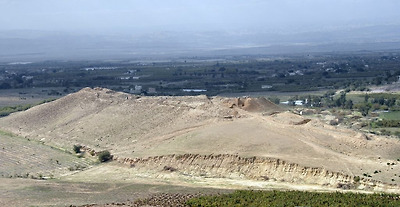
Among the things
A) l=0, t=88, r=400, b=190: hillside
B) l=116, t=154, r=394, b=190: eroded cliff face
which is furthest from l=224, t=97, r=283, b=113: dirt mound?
l=116, t=154, r=394, b=190: eroded cliff face

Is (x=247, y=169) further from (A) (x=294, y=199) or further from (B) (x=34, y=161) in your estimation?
(B) (x=34, y=161)

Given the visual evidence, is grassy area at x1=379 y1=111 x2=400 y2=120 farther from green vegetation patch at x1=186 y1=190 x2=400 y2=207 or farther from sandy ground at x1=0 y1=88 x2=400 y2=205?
green vegetation patch at x1=186 y1=190 x2=400 y2=207

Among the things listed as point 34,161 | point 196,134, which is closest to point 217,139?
point 196,134

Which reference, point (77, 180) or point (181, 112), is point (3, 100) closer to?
point (181, 112)

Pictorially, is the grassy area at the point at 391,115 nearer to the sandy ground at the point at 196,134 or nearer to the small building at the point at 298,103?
the small building at the point at 298,103

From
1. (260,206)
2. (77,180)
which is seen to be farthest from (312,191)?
(77,180)

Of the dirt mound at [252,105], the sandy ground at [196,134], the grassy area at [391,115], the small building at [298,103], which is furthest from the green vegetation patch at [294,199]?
the small building at [298,103]
